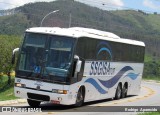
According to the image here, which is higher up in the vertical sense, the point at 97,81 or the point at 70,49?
the point at 70,49

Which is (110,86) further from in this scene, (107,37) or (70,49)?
(70,49)

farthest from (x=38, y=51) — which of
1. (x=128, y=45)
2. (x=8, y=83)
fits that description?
(x=8, y=83)

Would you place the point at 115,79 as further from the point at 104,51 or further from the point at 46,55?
the point at 46,55

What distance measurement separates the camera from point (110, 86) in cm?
2405

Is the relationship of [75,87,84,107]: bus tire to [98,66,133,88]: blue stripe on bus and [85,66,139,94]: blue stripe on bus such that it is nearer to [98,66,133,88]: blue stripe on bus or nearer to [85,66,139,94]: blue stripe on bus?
[85,66,139,94]: blue stripe on bus

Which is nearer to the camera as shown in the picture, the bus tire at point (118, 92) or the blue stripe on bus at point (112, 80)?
the blue stripe on bus at point (112, 80)

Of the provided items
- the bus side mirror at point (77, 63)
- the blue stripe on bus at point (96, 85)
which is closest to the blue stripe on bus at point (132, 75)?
the blue stripe on bus at point (96, 85)

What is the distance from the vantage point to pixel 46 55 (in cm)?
1827

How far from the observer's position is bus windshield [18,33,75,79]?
1805cm

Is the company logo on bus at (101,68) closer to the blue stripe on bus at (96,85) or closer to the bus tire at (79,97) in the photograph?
the blue stripe on bus at (96,85)

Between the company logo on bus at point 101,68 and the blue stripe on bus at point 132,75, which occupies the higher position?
the company logo on bus at point 101,68

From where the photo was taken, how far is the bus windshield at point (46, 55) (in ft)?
59.2

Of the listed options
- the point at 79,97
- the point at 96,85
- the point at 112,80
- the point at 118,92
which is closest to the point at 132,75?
the point at 118,92

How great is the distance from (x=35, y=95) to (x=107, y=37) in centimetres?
649
